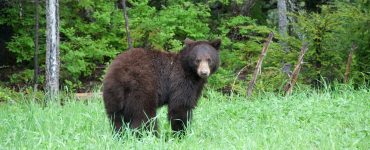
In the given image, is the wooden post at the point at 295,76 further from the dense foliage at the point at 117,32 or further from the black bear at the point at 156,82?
the black bear at the point at 156,82

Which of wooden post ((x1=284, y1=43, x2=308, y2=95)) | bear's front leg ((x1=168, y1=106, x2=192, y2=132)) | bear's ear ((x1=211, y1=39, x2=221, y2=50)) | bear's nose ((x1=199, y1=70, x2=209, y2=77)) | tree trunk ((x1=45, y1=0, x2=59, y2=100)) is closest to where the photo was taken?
bear's front leg ((x1=168, y1=106, x2=192, y2=132))

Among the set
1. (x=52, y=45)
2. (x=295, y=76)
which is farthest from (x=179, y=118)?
(x=52, y=45)

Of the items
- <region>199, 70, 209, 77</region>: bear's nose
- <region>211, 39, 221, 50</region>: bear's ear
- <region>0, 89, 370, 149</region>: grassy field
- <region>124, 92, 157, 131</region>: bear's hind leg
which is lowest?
<region>0, 89, 370, 149</region>: grassy field

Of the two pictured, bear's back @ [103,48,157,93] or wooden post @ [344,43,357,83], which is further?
wooden post @ [344,43,357,83]

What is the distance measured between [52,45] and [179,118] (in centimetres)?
574

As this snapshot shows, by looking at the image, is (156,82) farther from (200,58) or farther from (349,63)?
(349,63)

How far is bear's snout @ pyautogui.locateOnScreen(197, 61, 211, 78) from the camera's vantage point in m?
7.82

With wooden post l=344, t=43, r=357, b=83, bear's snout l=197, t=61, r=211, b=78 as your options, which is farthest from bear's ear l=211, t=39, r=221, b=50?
wooden post l=344, t=43, r=357, b=83

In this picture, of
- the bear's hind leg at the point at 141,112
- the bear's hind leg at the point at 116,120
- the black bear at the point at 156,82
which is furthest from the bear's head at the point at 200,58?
the bear's hind leg at the point at 116,120

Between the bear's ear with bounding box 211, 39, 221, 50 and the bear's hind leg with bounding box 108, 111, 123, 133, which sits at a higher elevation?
the bear's ear with bounding box 211, 39, 221, 50

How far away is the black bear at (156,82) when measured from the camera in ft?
23.7

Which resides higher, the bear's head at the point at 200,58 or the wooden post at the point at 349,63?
the bear's head at the point at 200,58

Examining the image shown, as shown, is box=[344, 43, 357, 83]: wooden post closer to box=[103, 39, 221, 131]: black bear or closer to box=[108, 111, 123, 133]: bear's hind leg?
box=[103, 39, 221, 131]: black bear

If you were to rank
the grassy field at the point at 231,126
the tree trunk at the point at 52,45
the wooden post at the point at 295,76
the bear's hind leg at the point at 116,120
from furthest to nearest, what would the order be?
1. the tree trunk at the point at 52,45
2. the wooden post at the point at 295,76
3. the bear's hind leg at the point at 116,120
4. the grassy field at the point at 231,126
